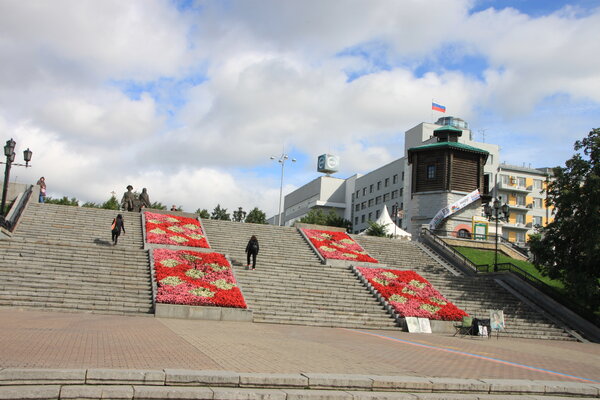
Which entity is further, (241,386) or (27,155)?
(27,155)

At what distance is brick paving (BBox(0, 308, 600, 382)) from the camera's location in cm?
847

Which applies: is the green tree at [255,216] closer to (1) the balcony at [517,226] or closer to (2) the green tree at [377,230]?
(2) the green tree at [377,230]

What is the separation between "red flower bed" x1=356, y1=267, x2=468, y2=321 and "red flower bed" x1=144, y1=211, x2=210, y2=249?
29.5 ft

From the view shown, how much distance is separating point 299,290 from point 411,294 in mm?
5233

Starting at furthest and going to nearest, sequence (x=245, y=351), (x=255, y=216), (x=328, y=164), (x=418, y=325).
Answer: (x=328, y=164)
(x=255, y=216)
(x=418, y=325)
(x=245, y=351)

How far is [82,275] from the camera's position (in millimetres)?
19422

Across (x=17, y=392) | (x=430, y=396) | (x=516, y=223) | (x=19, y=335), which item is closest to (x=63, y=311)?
(x=19, y=335)

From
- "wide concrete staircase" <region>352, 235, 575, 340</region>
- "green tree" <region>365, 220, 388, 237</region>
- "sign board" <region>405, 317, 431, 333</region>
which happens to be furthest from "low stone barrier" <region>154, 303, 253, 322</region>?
"green tree" <region>365, 220, 388, 237</region>

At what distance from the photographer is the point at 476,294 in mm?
26062

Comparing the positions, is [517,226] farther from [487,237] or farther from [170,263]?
[170,263]

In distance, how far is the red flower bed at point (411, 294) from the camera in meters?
21.1

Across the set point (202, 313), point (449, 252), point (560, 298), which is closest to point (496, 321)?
point (560, 298)

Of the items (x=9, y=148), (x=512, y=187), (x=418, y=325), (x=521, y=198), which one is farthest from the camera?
(x=521, y=198)

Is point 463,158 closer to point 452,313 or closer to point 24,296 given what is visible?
point 452,313
